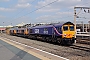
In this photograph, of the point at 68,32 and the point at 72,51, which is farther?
the point at 68,32

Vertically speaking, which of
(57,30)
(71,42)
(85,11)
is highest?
(85,11)

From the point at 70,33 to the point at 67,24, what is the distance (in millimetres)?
1300

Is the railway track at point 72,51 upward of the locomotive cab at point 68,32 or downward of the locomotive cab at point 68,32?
downward

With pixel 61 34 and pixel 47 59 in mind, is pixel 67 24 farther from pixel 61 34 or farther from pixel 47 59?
pixel 47 59

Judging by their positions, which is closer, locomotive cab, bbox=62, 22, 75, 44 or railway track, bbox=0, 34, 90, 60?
railway track, bbox=0, 34, 90, 60

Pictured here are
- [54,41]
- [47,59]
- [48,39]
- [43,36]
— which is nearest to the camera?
[47,59]

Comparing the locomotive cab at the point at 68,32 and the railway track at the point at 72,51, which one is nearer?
the railway track at the point at 72,51

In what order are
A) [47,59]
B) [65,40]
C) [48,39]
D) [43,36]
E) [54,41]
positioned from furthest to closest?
[43,36] < [48,39] < [54,41] < [65,40] < [47,59]

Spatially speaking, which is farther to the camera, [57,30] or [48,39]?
[48,39]

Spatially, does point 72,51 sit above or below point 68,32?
below

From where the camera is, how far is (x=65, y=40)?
24.8m

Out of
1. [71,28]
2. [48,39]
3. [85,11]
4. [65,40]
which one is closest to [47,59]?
[65,40]

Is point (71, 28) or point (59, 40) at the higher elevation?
point (71, 28)

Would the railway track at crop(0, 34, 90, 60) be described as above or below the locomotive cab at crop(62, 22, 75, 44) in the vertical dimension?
below
